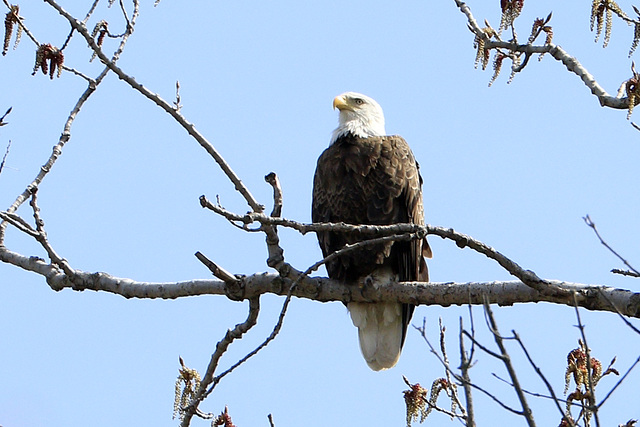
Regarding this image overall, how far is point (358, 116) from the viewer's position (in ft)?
20.2

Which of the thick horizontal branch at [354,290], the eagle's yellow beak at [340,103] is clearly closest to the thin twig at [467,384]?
the thick horizontal branch at [354,290]

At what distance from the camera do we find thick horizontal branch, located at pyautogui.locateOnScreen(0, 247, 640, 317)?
11.9 ft

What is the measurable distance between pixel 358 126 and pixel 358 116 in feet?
0.56

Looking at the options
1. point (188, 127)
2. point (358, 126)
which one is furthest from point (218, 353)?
point (358, 126)

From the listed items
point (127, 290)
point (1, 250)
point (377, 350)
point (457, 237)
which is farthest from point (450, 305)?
point (1, 250)

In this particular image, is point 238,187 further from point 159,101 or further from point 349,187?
point 349,187

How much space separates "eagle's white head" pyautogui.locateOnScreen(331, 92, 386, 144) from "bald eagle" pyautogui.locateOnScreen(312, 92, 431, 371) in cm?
2

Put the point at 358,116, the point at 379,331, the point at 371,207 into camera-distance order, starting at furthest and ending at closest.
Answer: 1. the point at 358,116
2. the point at 379,331
3. the point at 371,207

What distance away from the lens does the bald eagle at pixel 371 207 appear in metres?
5.40

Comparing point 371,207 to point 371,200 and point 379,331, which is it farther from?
point 379,331

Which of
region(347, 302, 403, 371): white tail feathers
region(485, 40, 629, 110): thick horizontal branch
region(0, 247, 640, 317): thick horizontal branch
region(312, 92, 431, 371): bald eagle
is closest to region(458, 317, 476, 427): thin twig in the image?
region(0, 247, 640, 317): thick horizontal branch

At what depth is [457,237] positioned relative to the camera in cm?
371

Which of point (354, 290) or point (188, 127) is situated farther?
point (354, 290)

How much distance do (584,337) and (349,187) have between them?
270cm
